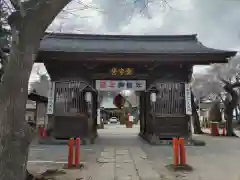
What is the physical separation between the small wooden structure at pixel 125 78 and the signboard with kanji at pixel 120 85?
0.65ft

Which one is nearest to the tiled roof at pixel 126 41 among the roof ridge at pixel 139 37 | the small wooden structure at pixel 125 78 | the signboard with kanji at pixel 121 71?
the roof ridge at pixel 139 37

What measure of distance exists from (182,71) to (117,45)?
14.8ft

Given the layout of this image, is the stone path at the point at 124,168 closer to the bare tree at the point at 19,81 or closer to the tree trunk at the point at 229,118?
the bare tree at the point at 19,81

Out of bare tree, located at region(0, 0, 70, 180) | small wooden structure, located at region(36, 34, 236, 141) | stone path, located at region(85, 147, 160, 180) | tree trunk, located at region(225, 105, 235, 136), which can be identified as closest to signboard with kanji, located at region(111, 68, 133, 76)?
small wooden structure, located at region(36, 34, 236, 141)

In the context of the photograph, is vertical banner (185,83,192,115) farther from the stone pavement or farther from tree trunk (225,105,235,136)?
tree trunk (225,105,235,136)

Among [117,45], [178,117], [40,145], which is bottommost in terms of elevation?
[40,145]

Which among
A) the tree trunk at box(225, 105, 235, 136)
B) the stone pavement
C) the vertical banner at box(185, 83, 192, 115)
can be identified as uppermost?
the vertical banner at box(185, 83, 192, 115)

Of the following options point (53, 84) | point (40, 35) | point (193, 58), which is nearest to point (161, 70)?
point (193, 58)

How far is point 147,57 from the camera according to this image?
1242 cm

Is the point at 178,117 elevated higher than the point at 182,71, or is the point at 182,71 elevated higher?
the point at 182,71

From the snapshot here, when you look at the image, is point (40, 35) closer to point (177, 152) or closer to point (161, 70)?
point (177, 152)

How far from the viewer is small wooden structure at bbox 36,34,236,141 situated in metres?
12.4

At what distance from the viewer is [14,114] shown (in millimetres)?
4438

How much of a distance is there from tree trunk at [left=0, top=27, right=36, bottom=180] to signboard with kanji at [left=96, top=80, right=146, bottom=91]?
8.98m
